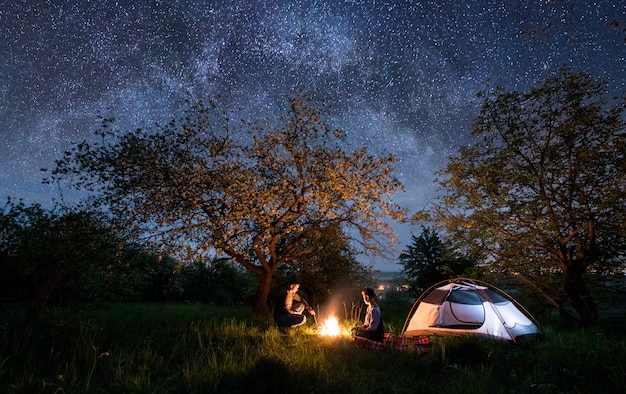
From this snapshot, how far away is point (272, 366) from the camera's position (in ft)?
18.3

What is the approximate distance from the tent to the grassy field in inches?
58.6

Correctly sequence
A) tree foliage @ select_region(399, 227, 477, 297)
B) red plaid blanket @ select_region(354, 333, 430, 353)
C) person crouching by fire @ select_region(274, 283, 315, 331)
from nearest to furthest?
red plaid blanket @ select_region(354, 333, 430, 353) < person crouching by fire @ select_region(274, 283, 315, 331) < tree foliage @ select_region(399, 227, 477, 297)

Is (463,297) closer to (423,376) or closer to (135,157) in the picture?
(423,376)

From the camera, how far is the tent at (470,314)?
35.6 ft

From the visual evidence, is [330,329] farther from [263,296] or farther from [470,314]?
[263,296]

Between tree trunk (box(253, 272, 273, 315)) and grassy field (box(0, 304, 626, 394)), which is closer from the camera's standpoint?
grassy field (box(0, 304, 626, 394))

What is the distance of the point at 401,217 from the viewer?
14750 millimetres

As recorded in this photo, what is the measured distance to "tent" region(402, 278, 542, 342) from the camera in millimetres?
10836

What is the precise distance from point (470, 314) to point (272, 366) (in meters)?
9.04

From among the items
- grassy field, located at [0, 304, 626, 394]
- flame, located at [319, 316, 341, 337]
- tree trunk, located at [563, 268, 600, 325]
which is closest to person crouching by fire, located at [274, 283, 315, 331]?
flame, located at [319, 316, 341, 337]

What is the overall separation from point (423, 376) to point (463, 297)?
608 centimetres

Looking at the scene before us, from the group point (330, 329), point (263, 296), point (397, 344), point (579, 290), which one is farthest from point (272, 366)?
point (579, 290)

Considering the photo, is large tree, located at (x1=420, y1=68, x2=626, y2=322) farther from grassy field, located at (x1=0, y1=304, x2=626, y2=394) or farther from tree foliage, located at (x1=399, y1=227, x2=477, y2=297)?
tree foliage, located at (x1=399, y1=227, x2=477, y2=297)

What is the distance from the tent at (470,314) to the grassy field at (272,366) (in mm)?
1489
